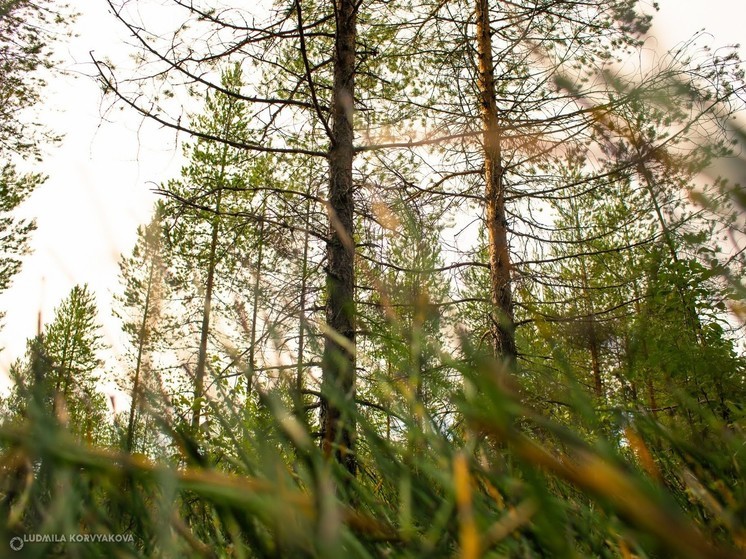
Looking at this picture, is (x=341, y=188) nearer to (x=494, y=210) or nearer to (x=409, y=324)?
(x=494, y=210)

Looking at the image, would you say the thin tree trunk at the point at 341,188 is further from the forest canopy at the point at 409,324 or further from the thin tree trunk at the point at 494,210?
the thin tree trunk at the point at 494,210

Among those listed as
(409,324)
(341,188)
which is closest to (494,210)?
(341,188)

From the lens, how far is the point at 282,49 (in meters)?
6.37

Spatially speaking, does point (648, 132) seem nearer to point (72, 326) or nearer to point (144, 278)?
point (144, 278)

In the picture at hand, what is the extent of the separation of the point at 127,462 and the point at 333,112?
224 inches

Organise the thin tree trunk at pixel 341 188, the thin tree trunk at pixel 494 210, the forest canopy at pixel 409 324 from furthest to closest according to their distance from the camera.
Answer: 1. the thin tree trunk at pixel 494 210
2. the thin tree trunk at pixel 341 188
3. the forest canopy at pixel 409 324

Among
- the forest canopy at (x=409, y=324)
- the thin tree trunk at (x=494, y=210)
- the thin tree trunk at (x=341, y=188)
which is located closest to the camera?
the forest canopy at (x=409, y=324)

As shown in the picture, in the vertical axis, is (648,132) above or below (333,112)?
below

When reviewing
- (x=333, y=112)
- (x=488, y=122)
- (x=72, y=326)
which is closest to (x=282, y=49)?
(x=333, y=112)

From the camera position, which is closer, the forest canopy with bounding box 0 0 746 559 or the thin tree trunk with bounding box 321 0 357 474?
the forest canopy with bounding box 0 0 746 559

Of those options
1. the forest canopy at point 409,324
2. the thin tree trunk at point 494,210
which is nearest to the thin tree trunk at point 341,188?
the forest canopy at point 409,324

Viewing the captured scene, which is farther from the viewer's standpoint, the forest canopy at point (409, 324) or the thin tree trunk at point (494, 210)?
the thin tree trunk at point (494, 210)

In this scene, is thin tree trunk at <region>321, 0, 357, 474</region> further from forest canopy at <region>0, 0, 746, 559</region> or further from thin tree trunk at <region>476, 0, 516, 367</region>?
thin tree trunk at <region>476, 0, 516, 367</region>

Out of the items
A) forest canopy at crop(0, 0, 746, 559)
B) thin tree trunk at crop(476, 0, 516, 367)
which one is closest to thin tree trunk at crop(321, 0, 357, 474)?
forest canopy at crop(0, 0, 746, 559)
